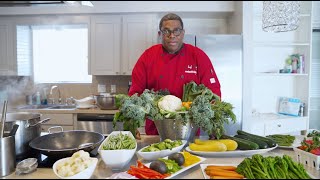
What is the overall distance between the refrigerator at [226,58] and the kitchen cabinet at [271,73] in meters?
0.20

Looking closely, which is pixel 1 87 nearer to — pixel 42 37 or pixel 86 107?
pixel 86 107

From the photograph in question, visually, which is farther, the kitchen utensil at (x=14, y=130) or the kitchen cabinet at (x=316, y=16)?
the kitchen cabinet at (x=316, y=16)

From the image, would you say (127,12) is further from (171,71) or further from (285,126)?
(285,126)

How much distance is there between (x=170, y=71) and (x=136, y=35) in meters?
1.62

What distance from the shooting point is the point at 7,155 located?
1.08 m

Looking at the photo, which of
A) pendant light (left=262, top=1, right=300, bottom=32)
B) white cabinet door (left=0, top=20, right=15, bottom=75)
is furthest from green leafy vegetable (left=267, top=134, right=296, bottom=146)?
white cabinet door (left=0, top=20, right=15, bottom=75)

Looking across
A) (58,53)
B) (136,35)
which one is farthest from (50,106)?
(136,35)

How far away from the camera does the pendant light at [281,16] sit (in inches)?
91.6

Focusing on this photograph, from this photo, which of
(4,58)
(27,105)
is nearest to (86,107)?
(27,105)

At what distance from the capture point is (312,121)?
3.43 metres

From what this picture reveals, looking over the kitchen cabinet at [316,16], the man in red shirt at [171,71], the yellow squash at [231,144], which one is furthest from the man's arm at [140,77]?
the kitchen cabinet at [316,16]

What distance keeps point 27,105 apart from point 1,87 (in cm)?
149

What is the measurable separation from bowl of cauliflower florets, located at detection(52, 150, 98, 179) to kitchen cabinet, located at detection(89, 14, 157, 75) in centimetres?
238

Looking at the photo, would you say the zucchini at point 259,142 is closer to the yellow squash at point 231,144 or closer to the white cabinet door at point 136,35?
the yellow squash at point 231,144
